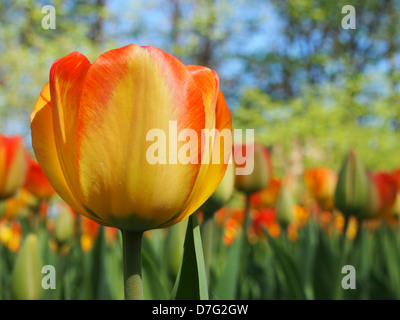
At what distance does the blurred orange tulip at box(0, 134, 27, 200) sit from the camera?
1.06 meters

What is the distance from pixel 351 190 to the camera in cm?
94

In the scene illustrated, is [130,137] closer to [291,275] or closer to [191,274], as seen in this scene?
[191,274]

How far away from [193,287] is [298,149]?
7.40 metres

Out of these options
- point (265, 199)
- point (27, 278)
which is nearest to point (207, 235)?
point (27, 278)

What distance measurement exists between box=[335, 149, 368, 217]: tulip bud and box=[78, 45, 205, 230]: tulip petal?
62 centimetres

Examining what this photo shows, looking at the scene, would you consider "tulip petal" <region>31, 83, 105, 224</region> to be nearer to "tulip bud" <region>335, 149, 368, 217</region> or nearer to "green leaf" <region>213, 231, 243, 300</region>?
"green leaf" <region>213, 231, 243, 300</region>

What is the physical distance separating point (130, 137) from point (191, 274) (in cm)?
14

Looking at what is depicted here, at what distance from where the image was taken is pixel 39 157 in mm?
406

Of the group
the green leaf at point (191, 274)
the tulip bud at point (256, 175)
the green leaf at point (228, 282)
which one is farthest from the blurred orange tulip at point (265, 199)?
the green leaf at point (191, 274)

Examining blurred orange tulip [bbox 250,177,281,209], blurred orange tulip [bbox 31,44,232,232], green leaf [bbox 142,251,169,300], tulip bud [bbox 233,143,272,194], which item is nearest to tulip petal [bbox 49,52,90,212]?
blurred orange tulip [bbox 31,44,232,232]

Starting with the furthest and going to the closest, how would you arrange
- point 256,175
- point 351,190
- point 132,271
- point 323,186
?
point 323,186, point 256,175, point 351,190, point 132,271

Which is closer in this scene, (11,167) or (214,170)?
(214,170)

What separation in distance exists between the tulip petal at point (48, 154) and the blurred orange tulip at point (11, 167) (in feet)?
2.15

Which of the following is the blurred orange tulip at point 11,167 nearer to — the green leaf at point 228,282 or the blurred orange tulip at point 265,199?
the green leaf at point 228,282
